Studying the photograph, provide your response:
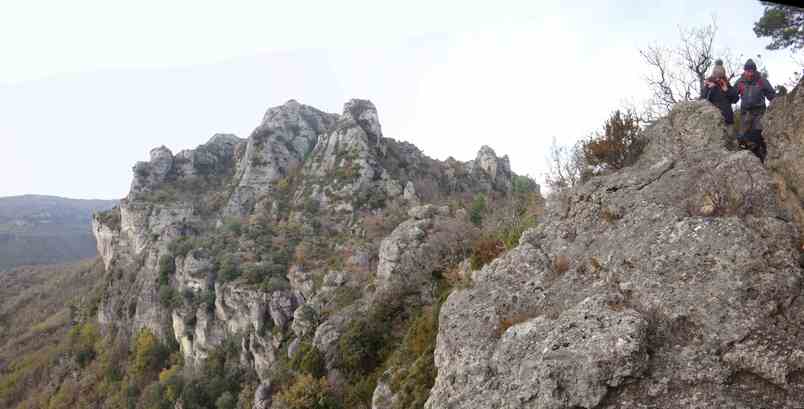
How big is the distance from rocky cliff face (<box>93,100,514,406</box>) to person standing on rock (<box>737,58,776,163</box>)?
11109 millimetres

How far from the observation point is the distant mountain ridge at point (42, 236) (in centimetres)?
12306

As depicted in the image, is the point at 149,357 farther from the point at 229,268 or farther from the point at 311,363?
the point at 311,363

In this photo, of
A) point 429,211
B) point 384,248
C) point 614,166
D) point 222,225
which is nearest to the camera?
point 614,166

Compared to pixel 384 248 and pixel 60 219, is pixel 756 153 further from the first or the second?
pixel 60 219

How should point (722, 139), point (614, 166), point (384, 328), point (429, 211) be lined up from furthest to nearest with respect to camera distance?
point (429, 211), point (384, 328), point (614, 166), point (722, 139)

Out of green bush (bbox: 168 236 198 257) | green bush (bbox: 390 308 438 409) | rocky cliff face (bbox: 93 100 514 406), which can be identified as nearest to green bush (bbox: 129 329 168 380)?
rocky cliff face (bbox: 93 100 514 406)

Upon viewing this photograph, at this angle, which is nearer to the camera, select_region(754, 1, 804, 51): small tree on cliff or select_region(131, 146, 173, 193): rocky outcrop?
select_region(754, 1, 804, 51): small tree on cliff

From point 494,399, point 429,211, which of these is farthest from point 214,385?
point 494,399

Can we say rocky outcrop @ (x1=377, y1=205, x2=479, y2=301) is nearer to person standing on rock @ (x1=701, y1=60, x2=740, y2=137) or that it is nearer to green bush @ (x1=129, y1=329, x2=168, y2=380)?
person standing on rock @ (x1=701, y1=60, x2=740, y2=137)

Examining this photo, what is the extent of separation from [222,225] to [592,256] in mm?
45074

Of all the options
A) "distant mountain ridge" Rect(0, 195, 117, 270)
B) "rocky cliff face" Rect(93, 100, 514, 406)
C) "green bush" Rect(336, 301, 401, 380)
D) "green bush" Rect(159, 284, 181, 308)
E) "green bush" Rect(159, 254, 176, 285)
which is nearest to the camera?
"green bush" Rect(336, 301, 401, 380)

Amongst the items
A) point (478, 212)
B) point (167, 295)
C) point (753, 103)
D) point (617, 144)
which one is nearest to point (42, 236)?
point (167, 295)

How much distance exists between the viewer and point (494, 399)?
6203mm

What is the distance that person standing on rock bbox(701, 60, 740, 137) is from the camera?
965cm
